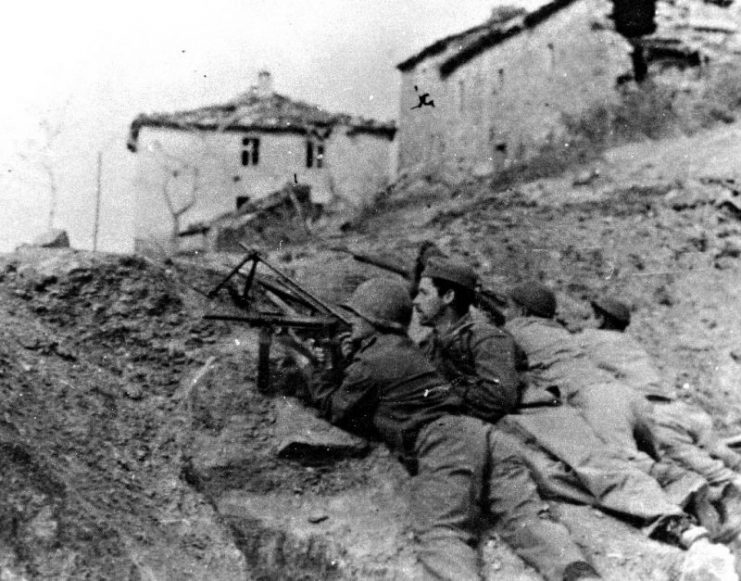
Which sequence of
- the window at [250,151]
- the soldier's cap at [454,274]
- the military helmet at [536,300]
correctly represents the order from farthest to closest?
the window at [250,151] < the military helmet at [536,300] < the soldier's cap at [454,274]

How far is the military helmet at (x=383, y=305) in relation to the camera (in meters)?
5.73

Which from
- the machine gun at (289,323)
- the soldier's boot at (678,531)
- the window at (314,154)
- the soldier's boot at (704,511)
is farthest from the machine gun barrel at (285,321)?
the window at (314,154)

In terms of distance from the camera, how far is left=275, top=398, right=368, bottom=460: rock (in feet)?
18.9

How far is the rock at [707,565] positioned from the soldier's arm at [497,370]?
4.20 feet

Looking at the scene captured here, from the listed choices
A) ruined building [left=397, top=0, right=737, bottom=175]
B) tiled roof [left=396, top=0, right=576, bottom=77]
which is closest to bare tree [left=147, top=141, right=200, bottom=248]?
ruined building [left=397, top=0, right=737, bottom=175]

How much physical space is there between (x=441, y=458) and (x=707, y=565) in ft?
4.86

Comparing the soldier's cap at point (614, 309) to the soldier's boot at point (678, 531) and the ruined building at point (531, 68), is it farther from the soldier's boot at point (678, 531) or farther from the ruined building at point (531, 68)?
the ruined building at point (531, 68)

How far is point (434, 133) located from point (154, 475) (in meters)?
24.2

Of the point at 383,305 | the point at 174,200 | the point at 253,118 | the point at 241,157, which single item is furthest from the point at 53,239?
the point at 253,118

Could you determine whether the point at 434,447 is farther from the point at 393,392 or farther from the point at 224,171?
the point at 224,171

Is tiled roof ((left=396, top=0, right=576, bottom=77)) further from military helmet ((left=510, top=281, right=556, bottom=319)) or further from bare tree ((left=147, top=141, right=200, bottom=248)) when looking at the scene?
military helmet ((left=510, top=281, right=556, bottom=319))

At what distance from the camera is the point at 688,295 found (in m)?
11.1

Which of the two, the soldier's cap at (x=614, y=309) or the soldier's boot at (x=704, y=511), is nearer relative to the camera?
the soldier's boot at (x=704, y=511)

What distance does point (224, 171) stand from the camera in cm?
2753
